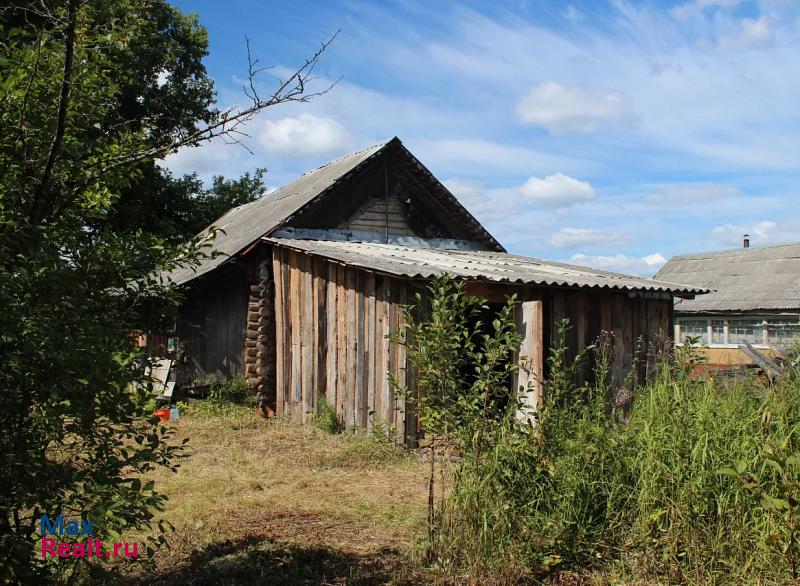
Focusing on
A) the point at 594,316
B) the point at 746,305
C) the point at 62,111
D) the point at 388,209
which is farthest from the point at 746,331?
the point at 62,111

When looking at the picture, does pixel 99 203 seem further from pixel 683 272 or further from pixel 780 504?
pixel 683 272

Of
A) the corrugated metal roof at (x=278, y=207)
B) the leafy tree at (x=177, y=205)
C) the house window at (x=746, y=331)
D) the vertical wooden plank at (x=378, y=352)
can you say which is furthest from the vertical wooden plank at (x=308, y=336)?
the house window at (x=746, y=331)

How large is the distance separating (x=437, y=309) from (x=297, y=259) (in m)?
6.87

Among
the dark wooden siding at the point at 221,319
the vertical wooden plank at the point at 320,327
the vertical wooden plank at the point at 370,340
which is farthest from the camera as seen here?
the dark wooden siding at the point at 221,319

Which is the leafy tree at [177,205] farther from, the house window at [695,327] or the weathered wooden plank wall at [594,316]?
the house window at [695,327]

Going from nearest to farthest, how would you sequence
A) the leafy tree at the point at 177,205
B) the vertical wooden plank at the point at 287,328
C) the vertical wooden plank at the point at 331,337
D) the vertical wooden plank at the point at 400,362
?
the vertical wooden plank at the point at 400,362, the vertical wooden plank at the point at 331,337, the vertical wooden plank at the point at 287,328, the leafy tree at the point at 177,205

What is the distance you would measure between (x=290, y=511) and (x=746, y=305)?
20360mm

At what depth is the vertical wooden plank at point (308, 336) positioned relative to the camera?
34.9 ft

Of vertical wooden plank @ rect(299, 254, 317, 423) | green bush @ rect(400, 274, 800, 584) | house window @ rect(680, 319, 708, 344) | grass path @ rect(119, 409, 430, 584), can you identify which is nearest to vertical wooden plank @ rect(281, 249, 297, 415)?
vertical wooden plank @ rect(299, 254, 317, 423)

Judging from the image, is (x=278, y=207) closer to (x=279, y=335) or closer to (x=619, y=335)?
(x=279, y=335)

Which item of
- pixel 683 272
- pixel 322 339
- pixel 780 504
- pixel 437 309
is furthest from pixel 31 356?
pixel 683 272

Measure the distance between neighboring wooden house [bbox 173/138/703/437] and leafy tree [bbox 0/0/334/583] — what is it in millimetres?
4255

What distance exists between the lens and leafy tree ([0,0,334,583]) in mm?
2949

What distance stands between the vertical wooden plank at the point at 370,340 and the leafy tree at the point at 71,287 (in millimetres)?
5196
